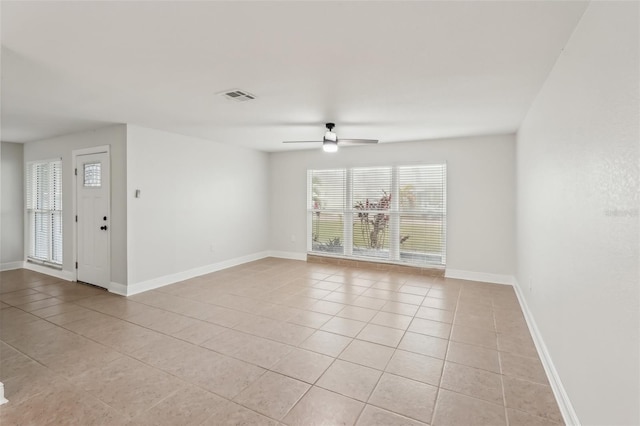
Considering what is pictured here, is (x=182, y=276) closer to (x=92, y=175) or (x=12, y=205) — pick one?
(x=92, y=175)

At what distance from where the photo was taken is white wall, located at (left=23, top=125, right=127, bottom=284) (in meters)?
4.48

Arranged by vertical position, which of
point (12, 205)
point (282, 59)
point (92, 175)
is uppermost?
point (282, 59)

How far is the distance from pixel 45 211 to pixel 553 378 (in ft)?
25.7

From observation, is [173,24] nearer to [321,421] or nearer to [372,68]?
[372,68]

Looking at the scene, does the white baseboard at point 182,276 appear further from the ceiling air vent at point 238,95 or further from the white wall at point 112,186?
the ceiling air vent at point 238,95

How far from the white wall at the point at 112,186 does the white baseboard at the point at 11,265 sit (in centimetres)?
165

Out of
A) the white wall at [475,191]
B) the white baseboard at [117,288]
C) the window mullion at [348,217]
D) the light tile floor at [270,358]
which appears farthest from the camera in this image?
the window mullion at [348,217]

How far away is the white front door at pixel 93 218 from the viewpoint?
15.4ft

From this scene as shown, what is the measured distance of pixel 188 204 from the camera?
5375 millimetres

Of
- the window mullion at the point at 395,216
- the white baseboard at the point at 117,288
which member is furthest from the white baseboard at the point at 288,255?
the white baseboard at the point at 117,288

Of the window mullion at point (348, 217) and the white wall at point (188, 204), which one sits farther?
the window mullion at point (348, 217)

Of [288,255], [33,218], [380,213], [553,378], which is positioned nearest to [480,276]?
[380,213]

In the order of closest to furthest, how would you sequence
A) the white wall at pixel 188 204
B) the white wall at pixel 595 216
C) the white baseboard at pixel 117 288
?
the white wall at pixel 595 216 → the white baseboard at pixel 117 288 → the white wall at pixel 188 204

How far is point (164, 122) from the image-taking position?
14.3ft
